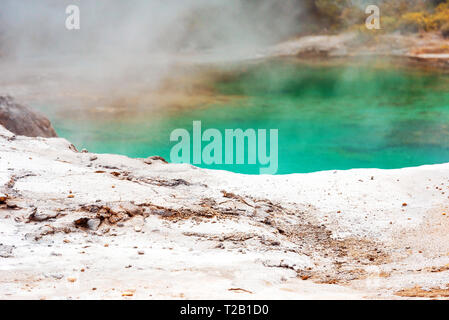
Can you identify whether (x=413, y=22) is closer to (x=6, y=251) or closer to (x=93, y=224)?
(x=93, y=224)

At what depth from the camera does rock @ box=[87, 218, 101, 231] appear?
4434 mm

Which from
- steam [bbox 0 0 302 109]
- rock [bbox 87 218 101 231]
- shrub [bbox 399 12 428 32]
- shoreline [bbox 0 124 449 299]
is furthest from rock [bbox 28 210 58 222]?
shrub [bbox 399 12 428 32]

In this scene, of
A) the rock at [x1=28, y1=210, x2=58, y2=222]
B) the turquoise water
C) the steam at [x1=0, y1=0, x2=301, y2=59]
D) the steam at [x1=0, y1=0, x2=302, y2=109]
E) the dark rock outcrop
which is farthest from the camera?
the steam at [x1=0, y1=0, x2=301, y2=59]

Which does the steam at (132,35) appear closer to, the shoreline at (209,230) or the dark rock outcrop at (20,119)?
the dark rock outcrop at (20,119)

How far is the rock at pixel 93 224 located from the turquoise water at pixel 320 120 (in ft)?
16.8

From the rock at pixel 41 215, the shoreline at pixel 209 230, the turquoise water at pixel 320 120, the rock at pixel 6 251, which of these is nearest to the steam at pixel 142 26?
the turquoise water at pixel 320 120

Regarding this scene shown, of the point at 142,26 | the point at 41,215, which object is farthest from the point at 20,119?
the point at 142,26

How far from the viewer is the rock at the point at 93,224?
14.5ft

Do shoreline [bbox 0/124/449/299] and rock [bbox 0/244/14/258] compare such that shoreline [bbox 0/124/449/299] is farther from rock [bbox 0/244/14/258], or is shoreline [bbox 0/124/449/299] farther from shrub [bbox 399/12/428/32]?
shrub [bbox 399/12/428/32]

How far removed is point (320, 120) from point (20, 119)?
22.5 ft

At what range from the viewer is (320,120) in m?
12.4

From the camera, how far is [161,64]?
18.1 m

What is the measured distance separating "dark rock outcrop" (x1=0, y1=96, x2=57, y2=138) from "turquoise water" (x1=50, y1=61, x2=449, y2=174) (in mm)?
1936

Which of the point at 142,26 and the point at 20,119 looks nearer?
the point at 20,119
